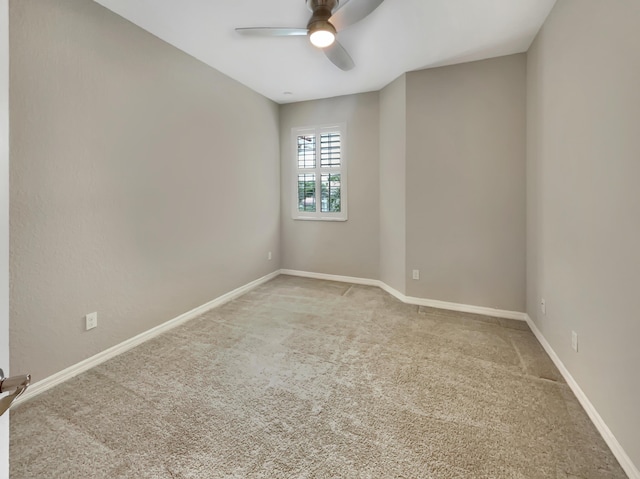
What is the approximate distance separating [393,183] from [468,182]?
861 mm

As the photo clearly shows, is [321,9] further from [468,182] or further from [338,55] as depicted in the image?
[468,182]

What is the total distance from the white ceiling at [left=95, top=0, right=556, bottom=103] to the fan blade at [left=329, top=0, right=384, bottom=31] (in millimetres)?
333

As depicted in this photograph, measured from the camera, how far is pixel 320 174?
4.50 meters

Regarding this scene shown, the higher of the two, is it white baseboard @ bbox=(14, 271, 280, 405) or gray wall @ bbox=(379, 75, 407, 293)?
gray wall @ bbox=(379, 75, 407, 293)

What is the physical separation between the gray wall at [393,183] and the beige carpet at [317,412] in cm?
118

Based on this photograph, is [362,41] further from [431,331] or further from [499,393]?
[499,393]

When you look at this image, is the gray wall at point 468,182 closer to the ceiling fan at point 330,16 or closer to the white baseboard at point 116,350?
the ceiling fan at point 330,16

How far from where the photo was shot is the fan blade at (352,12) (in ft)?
6.23

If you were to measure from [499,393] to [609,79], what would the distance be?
6.00 ft

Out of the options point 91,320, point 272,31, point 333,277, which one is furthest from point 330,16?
point 333,277

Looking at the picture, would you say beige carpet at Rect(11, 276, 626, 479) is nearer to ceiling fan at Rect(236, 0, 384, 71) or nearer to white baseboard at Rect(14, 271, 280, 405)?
white baseboard at Rect(14, 271, 280, 405)

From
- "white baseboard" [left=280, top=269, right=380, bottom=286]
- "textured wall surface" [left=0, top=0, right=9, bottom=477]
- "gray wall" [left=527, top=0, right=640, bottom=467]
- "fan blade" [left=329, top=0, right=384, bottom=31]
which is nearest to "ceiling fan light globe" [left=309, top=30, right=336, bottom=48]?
"fan blade" [left=329, top=0, right=384, bottom=31]

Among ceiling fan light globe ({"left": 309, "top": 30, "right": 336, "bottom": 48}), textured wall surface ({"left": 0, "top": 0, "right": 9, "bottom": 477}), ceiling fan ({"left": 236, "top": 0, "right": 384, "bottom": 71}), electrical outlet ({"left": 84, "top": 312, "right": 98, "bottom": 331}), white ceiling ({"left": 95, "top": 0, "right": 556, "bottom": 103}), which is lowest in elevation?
electrical outlet ({"left": 84, "top": 312, "right": 98, "bottom": 331})

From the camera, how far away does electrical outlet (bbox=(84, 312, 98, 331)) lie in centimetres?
216
